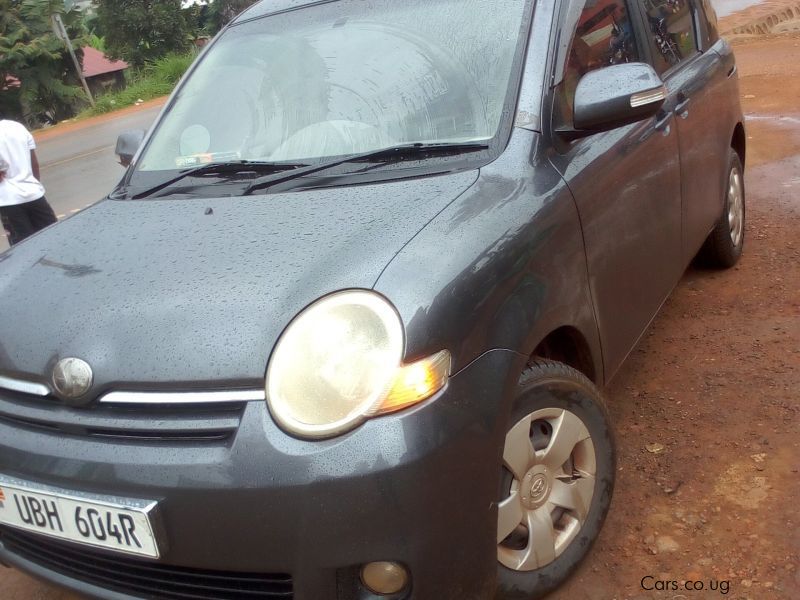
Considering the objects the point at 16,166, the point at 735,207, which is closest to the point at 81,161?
the point at 16,166

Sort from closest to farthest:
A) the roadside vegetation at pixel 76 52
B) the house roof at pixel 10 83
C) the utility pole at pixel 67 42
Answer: the roadside vegetation at pixel 76 52, the utility pole at pixel 67 42, the house roof at pixel 10 83

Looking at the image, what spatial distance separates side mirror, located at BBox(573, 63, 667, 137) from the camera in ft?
7.54

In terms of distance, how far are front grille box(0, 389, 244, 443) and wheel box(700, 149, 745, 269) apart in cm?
312

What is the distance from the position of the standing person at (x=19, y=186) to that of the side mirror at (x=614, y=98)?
4871 mm

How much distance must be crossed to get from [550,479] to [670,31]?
7.64 feet

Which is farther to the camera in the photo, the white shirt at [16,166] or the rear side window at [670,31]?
the white shirt at [16,166]

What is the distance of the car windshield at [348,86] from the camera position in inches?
97.1

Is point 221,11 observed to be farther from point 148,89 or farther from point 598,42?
point 598,42

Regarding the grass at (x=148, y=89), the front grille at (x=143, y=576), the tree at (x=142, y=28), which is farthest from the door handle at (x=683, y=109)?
the tree at (x=142, y=28)

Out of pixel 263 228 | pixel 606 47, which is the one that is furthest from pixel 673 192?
pixel 263 228

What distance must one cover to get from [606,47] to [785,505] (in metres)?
1.67

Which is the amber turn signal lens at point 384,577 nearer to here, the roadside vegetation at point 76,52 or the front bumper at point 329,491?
the front bumper at point 329,491

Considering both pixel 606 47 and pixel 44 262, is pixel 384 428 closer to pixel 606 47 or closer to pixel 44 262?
pixel 44 262

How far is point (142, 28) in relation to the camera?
37.2m
